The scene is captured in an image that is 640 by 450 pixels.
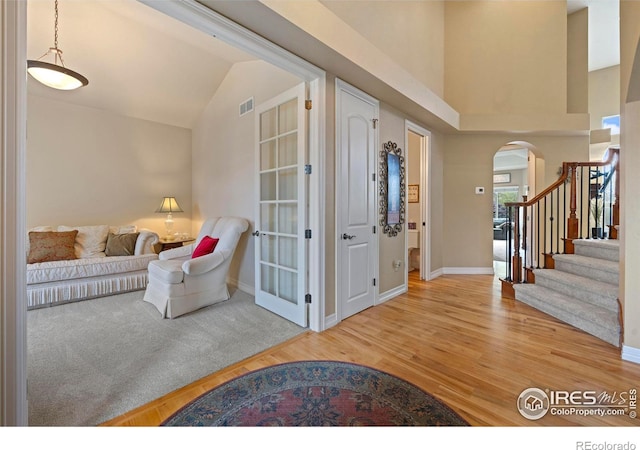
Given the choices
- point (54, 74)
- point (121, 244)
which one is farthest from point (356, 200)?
point (121, 244)

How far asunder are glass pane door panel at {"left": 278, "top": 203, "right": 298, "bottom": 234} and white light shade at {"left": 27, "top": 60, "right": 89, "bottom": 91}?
2515 millimetres

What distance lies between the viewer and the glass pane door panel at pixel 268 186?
305cm

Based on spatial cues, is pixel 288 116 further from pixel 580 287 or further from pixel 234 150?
pixel 580 287

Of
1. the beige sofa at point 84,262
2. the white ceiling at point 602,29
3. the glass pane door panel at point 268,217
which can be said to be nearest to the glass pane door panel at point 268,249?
the glass pane door panel at point 268,217

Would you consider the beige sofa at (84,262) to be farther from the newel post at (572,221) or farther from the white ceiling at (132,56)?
the newel post at (572,221)

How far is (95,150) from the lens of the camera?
4340 millimetres

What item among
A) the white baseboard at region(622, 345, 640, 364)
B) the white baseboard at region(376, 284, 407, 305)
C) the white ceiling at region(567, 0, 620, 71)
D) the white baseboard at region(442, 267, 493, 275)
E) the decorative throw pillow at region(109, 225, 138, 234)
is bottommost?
the white baseboard at region(622, 345, 640, 364)

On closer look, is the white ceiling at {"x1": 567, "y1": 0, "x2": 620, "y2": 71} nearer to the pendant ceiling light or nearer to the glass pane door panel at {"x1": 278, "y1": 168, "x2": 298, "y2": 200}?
the glass pane door panel at {"x1": 278, "y1": 168, "x2": 298, "y2": 200}

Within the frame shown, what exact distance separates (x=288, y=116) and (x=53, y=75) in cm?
236

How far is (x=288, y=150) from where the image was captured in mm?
2852

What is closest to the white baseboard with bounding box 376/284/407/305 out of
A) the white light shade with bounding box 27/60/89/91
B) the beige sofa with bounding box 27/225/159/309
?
the beige sofa with bounding box 27/225/159/309

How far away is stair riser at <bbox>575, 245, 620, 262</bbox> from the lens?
2939 mm

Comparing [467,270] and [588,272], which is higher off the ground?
[588,272]
